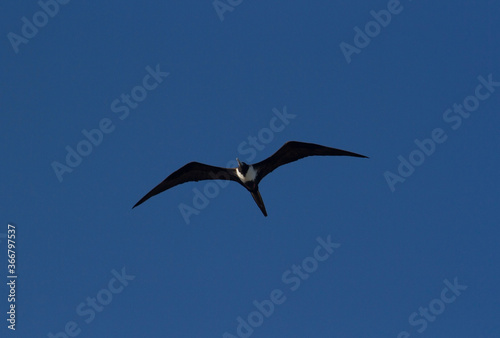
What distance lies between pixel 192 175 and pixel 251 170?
2180 millimetres

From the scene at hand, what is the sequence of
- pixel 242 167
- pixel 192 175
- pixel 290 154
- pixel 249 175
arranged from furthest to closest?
pixel 192 175
pixel 290 154
pixel 249 175
pixel 242 167

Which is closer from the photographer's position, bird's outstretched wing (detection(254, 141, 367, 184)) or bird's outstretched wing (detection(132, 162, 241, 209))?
bird's outstretched wing (detection(254, 141, 367, 184))

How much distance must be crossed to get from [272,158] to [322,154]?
1694 mm

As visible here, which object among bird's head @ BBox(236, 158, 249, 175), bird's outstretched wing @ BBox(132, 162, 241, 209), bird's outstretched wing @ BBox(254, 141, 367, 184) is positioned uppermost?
bird's outstretched wing @ BBox(132, 162, 241, 209)

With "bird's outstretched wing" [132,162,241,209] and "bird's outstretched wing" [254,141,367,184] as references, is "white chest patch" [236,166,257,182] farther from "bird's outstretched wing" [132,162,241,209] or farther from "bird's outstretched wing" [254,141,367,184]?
"bird's outstretched wing" [132,162,241,209]

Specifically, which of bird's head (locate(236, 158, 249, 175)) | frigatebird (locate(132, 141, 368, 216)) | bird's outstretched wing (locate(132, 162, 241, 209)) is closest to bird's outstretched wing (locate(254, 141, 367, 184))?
frigatebird (locate(132, 141, 368, 216))

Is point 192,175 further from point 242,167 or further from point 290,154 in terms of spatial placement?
point 290,154

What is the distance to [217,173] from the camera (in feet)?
75.7

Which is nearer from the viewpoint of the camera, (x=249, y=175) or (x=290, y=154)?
(x=249, y=175)

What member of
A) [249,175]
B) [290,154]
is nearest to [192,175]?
[249,175]

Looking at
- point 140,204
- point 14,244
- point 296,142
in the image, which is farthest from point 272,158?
point 14,244

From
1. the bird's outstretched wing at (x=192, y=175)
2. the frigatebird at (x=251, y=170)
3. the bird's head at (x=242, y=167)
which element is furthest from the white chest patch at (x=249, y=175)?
the bird's outstretched wing at (x=192, y=175)

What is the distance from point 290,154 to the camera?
74.3 ft

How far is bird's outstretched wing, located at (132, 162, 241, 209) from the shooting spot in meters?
22.8
